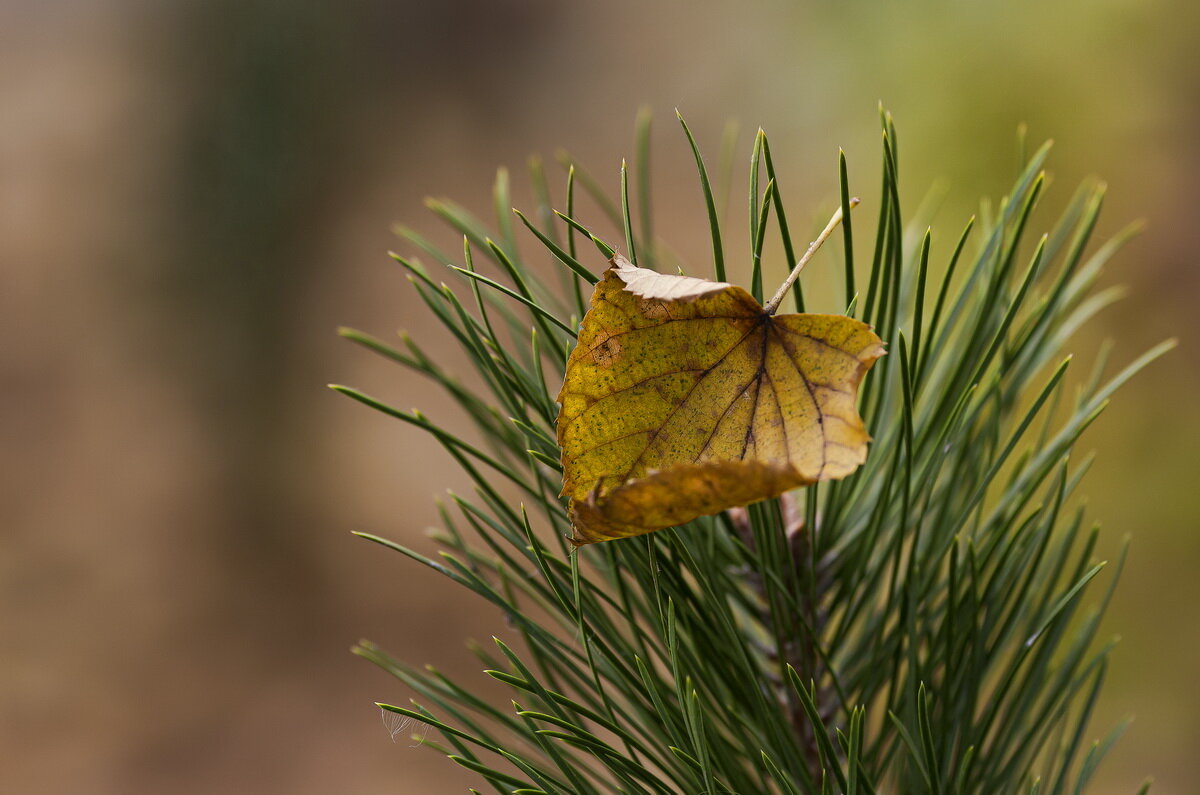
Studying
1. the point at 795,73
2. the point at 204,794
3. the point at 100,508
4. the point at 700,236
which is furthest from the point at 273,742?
the point at 795,73

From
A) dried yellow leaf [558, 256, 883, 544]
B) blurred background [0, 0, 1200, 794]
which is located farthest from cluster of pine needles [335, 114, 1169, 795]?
blurred background [0, 0, 1200, 794]

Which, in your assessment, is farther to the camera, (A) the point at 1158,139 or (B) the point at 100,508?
(B) the point at 100,508

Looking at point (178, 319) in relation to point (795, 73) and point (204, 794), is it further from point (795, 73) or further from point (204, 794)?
point (795, 73)

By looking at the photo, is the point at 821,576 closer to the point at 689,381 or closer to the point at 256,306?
the point at 689,381

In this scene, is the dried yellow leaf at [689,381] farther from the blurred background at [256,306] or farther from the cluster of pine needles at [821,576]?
the blurred background at [256,306]

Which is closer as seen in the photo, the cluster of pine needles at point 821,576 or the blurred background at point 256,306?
the cluster of pine needles at point 821,576

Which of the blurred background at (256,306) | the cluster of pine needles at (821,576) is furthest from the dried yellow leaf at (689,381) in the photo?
the blurred background at (256,306)
